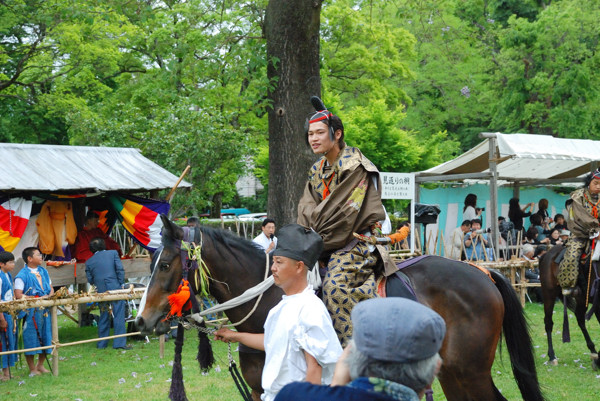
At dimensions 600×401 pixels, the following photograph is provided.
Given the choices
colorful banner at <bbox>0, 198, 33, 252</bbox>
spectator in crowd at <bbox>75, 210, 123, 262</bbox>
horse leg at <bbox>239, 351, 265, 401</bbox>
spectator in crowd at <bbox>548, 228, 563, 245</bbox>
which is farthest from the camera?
spectator in crowd at <bbox>548, 228, 563, 245</bbox>

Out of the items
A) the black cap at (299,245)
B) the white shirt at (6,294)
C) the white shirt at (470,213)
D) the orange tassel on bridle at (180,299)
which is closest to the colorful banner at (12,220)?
the white shirt at (6,294)

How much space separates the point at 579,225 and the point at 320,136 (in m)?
5.44

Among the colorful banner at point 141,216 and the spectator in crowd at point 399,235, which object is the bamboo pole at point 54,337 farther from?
the spectator in crowd at point 399,235

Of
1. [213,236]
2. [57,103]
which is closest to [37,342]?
[213,236]

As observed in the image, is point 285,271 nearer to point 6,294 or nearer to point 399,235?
point 399,235

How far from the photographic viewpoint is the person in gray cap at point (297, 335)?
9.95ft

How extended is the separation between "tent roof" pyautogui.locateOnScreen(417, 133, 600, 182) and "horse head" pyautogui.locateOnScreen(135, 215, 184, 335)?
9.94m

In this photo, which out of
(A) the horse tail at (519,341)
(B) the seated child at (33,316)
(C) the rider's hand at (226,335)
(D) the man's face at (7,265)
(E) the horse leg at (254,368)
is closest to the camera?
(C) the rider's hand at (226,335)

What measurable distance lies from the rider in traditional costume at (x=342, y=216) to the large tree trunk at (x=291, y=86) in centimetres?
448

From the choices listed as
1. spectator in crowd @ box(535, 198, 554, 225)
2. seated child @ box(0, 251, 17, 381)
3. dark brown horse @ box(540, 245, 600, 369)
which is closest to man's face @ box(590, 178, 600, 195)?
dark brown horse @ box(540, 245, 600, 369)

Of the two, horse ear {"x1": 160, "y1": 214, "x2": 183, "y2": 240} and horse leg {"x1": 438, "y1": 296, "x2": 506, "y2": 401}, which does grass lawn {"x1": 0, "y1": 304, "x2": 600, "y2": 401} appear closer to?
horse leg {"x1": 438, "y1": 296, "x2": 506, "y2": 401}

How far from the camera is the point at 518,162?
54.1ft

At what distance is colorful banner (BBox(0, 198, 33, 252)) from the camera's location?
1079cm

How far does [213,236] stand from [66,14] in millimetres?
6388
